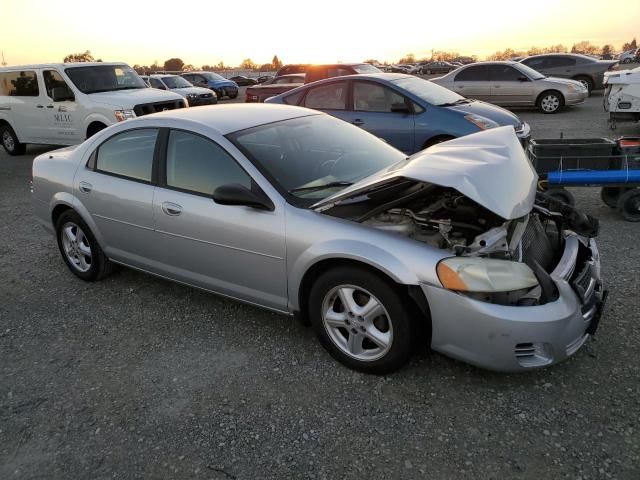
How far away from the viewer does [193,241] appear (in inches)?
142

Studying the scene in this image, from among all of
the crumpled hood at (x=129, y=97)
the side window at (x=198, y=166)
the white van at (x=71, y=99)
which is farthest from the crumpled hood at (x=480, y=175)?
the crumpled hood at (x=129, y=97)

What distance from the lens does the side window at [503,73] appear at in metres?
14.2

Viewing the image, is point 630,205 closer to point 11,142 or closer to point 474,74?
point 474,74

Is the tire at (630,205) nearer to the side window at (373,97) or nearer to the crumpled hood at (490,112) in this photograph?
the crumpled hood at (490,112)

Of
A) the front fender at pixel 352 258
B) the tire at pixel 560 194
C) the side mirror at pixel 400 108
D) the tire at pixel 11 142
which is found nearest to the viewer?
the front fender at pixel 352 258

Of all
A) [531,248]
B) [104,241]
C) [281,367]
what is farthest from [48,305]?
[531,248]

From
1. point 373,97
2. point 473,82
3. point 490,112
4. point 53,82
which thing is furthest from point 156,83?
point 490,112

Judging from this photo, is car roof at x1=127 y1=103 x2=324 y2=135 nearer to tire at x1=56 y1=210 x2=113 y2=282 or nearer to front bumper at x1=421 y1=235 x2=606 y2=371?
tire at x1=56 y1=210 x2=113 y2=282

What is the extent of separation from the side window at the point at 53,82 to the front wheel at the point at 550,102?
1168cm

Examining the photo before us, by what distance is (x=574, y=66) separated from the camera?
1712 cm

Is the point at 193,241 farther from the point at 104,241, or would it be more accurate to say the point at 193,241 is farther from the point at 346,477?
the point at 346,477

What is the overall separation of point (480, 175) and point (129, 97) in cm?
884

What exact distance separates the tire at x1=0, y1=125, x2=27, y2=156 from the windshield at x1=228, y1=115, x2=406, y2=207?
1057 centimetres

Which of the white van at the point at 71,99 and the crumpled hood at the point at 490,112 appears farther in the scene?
the white van at the point at 71,99
